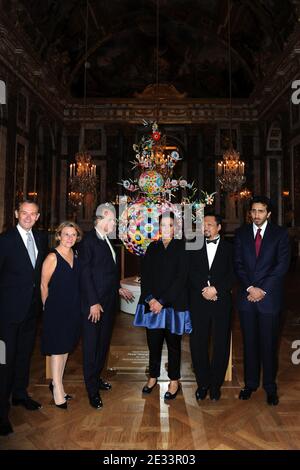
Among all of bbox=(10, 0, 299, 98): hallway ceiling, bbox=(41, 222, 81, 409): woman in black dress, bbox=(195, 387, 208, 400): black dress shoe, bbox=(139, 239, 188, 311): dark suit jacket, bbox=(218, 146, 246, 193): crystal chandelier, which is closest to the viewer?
bbox=(41, 222, 81, 409): woman in black dress

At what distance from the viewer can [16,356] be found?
10.7 feet

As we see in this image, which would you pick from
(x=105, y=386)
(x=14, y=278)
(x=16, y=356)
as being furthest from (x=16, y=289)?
(x=105, y=386)

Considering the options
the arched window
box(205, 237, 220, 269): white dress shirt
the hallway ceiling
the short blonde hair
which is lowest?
box(205, 237, 220, 269): white dress shirt

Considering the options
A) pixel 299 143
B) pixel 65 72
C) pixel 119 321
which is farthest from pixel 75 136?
pixel 119 321

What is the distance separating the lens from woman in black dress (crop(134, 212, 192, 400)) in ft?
11.3

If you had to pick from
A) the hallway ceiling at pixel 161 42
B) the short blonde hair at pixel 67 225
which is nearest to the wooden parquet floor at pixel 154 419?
the short blonde hair at pixel 67 225

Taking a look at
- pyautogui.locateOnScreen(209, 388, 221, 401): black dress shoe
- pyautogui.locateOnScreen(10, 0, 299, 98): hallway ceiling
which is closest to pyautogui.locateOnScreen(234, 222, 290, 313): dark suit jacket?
pyautogui.locateOnScreen(209, 388, 221, 401): black dress shoe

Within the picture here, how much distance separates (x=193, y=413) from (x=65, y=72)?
57.9 feet

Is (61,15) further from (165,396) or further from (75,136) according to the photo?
(165,396)

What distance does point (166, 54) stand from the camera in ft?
59.0

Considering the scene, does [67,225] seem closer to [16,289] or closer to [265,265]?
[16,289]

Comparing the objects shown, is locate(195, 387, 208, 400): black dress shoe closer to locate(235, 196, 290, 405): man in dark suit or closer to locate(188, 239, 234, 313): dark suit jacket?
locate(235, 196, 290, 405): man in dark suit

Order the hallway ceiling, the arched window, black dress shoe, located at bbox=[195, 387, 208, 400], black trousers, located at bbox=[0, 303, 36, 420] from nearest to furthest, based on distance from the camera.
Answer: black trousers, located at bbox=[0, 303, 36, 420], black dress shoe, located at bbox=[195, 387, 208, 400], the hallway ceiling, the arched window

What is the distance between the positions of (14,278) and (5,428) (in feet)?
3.98
